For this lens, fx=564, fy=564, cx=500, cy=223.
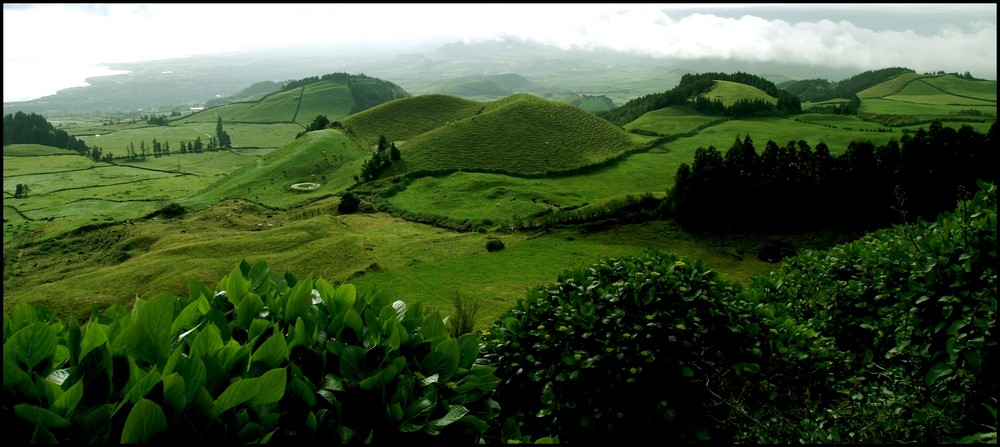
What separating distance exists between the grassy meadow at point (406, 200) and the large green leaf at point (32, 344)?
12.1m

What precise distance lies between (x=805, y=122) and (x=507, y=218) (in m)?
63.5

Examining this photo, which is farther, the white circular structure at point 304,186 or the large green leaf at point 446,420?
the white circular structure at point 304,186

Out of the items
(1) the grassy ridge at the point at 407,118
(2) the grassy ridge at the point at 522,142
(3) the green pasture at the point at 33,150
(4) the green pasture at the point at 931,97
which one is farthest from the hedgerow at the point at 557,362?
(3) the green pasture at the point at 33,150

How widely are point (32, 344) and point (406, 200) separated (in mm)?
62807

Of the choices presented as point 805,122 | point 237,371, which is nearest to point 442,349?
point 237,371

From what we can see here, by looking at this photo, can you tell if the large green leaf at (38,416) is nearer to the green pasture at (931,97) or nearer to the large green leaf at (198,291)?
the large green leaf at (198,291)

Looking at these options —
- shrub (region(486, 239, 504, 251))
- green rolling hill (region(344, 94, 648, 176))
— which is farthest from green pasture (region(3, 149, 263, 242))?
shrub (region(486, 239, 504, 251))

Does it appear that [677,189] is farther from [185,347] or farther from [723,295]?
→ [185,347]

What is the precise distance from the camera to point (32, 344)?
3.66 m

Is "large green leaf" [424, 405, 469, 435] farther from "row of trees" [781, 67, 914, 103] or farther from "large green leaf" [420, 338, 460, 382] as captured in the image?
"row of trees" [781, 67, 914, 103]

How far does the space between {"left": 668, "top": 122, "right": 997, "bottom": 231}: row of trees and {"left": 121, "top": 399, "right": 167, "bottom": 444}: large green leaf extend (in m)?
46.9

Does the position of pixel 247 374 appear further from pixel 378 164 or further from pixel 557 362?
pixel 378 164

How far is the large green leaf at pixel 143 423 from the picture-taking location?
3.04 metres

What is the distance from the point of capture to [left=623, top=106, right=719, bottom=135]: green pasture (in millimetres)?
96162
